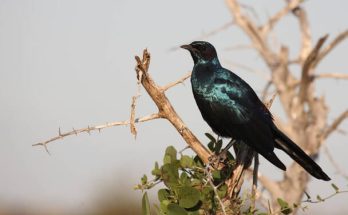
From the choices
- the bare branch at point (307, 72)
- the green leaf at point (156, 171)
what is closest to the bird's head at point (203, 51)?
the green leaf at point (156, 171)

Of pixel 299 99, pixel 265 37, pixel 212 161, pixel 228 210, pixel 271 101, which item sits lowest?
pixel 228 210

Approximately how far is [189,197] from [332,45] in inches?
365

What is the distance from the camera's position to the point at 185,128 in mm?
5395

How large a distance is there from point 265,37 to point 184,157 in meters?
9.50

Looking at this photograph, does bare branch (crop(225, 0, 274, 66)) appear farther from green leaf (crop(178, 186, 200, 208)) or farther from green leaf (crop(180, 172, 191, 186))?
green leaf (crop(178, 186, 200, 208))

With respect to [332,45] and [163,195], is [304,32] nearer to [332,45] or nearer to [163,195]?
[332,45]

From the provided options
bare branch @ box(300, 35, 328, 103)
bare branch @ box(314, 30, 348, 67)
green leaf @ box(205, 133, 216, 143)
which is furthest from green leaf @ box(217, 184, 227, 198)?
bare branch @ box(314, 30, 348, 67)

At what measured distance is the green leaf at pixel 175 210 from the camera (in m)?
4.83

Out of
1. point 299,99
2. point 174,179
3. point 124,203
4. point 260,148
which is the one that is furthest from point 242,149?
point 124,203

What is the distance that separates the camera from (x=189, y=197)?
482cm

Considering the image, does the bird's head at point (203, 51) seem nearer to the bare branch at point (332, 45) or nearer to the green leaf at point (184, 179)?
the green leaf at point (184, 179)

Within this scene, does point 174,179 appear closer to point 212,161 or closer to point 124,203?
point 212,161

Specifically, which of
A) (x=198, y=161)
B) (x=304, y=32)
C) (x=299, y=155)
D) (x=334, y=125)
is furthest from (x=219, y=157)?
(x=304, y=32)

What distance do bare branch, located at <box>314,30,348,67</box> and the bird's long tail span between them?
23.2 ft
